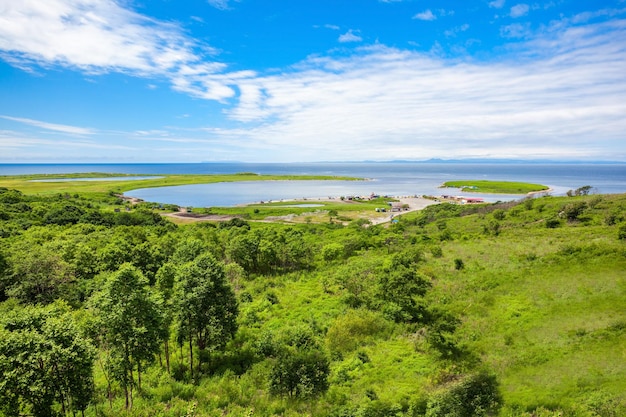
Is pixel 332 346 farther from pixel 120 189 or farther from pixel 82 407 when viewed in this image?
pixel 120 189

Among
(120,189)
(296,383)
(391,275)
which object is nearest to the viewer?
(296,383)

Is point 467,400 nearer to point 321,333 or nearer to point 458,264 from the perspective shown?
point 321,333

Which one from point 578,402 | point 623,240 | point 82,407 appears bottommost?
point 578,402

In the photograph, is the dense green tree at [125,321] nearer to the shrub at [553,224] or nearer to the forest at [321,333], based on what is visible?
the forest at [321,333]

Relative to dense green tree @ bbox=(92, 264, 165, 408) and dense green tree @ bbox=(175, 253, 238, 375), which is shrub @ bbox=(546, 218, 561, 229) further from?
dense green tree @ bbox=(92, 264, 165, 408)

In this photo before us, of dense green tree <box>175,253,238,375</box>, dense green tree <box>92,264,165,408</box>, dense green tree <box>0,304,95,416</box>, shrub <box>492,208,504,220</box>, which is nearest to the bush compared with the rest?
dense green tree <box>175,253,238,375</box>

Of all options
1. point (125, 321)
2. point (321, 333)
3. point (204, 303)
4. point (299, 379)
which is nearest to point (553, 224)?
point (321, 333)

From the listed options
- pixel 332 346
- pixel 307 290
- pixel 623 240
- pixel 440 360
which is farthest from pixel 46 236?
pixel 623 240
